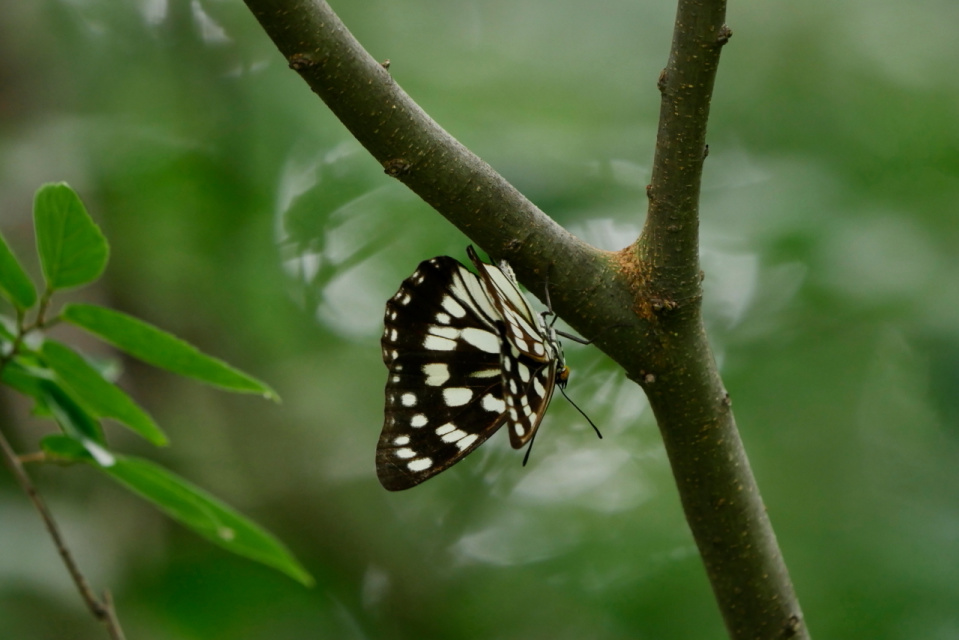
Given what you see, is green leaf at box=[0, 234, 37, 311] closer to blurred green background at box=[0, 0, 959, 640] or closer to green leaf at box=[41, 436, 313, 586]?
green leaf at box=[41, 436, 313, 586]

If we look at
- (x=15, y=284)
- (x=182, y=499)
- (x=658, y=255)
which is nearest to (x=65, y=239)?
(x=15, y=284)

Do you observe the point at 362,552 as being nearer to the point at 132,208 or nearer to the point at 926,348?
the point at 132,208

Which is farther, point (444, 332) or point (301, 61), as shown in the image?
point (444, 332)

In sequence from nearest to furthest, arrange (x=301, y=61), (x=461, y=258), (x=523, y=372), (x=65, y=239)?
(x=301, y=61), (x=65, y=239), (x=523, y=372), (x=461, y=258)

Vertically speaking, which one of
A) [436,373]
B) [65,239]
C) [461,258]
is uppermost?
[461,258]

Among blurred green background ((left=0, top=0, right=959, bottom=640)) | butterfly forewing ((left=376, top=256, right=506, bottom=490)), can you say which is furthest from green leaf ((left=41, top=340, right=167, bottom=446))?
blurred green background ((left=0, top=0, right=959, bottom=640))

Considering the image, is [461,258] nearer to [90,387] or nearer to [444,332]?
[444,332]
